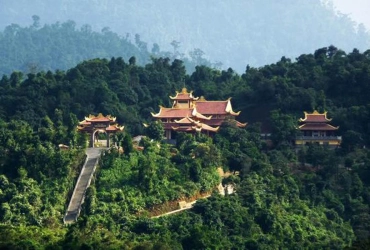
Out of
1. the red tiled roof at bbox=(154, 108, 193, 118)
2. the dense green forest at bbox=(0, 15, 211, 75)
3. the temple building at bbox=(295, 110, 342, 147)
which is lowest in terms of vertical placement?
the temple building at bbox=(295, 110, 342, 147)

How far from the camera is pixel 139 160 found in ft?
162

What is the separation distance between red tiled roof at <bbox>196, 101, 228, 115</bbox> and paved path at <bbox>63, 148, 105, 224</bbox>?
9689mm

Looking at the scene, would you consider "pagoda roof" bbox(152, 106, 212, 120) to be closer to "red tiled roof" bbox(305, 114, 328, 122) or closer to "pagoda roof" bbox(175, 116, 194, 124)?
"pagoda roof" bbox(175, 116, 194, 124)

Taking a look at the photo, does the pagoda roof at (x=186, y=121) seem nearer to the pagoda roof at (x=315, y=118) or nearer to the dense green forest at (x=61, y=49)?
the pagoda roof at (x=315, y=118)

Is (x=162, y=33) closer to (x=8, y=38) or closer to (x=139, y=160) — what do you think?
(x=8, y=38)

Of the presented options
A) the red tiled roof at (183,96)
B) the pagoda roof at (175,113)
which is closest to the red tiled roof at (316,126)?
the pagoda roof at (175,113)

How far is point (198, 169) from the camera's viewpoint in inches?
1938

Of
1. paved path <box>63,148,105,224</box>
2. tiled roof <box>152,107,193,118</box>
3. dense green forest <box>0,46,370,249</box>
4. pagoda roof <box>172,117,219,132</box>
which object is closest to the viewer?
dense green forest <box>0,46,370,249</box>

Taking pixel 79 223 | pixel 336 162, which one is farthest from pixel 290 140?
pixel 79 223

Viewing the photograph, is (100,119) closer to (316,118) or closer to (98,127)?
(98,127)

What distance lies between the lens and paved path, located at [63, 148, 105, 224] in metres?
45.7

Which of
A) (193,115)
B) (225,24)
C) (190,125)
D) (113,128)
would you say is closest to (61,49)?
(225,24)

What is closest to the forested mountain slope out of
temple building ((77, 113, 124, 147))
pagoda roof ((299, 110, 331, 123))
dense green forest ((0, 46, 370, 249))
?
dense green forest ((0, 46, 370, 249))

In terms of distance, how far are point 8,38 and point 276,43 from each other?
45774 millimetres
